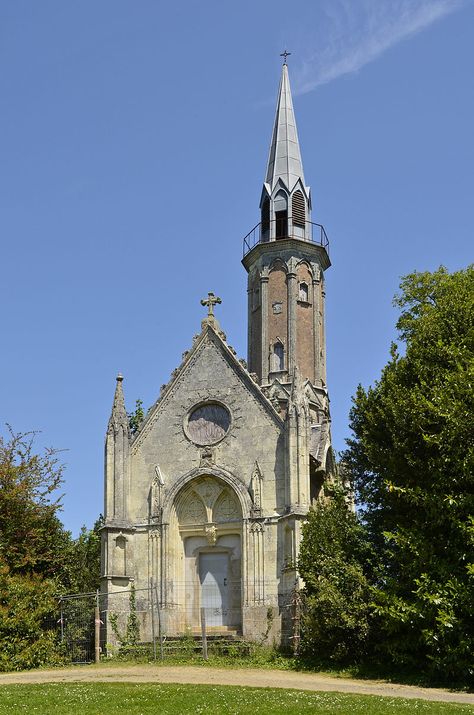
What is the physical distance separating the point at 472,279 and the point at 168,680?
1631 cm

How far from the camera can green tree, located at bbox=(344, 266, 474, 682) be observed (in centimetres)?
2509

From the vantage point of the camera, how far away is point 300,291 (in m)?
44.3

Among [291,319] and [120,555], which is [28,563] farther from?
[291,319]

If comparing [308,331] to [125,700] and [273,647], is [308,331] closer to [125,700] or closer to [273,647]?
[273,647]

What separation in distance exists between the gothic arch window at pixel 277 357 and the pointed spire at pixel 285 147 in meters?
7.86

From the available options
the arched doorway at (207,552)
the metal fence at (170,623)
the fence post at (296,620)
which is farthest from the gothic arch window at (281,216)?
the fence post at (296,620)

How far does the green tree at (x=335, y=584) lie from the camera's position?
28.5 metres

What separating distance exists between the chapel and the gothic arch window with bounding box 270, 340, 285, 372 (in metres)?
5.91

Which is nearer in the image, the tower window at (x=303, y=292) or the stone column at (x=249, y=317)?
the tower window at (x=303, y=292)

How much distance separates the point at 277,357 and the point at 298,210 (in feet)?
24.0

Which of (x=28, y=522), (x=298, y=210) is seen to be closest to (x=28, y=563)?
(x=28, y=522)

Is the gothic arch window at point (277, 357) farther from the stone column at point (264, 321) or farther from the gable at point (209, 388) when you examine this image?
the gable at point (209, 388)

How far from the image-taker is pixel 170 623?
34.9m

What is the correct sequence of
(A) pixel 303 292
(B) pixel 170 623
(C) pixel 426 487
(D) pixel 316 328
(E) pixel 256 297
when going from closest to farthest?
(C) pixel 426 487
(B) pixel 170 623
(D) pixel 316 328
(A) pixel 303 292
(E) pixel 256 297
